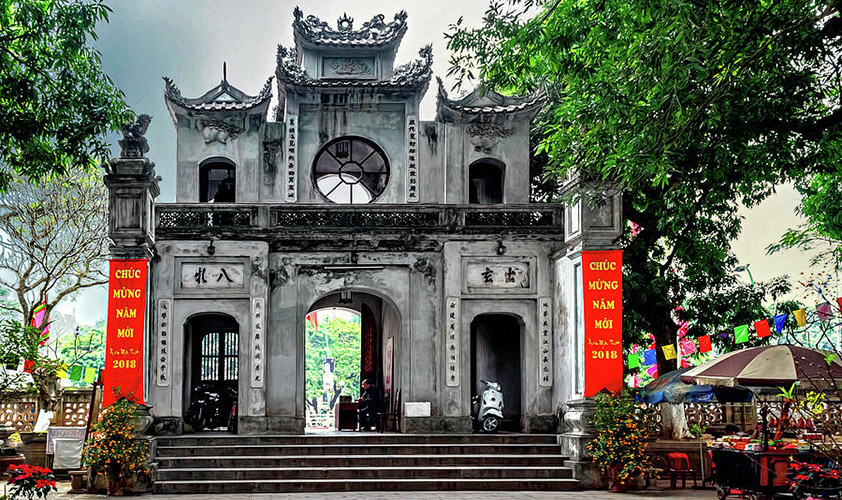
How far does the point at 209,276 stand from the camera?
16.2 m

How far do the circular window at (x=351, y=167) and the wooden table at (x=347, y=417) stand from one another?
4.39 meters

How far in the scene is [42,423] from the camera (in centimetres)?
1791

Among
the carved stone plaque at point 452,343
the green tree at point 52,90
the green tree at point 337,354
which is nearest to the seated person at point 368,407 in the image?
the carved stone plaque at point 452,343

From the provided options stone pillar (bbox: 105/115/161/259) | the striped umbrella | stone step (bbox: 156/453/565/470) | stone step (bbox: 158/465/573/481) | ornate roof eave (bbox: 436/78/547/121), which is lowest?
stone step (bbox: 158/465/573/481)

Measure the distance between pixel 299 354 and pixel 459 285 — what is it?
9.62 feet

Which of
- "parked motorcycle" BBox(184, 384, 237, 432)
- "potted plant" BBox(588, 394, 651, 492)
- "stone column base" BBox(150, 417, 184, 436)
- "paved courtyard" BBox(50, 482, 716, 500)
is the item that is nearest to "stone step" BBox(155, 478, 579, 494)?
"paved courtyard" BBox(50, 482, 716, 500)

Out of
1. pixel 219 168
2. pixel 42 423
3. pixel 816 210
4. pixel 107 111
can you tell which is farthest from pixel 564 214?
pixel 42 423

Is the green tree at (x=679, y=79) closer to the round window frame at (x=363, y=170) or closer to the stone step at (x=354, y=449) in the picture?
the stone step at (x=354, y=449)

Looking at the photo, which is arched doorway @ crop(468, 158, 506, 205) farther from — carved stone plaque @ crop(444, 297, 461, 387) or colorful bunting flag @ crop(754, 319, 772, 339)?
colorful bunting flag @ crop(754, 319, 772, 339)

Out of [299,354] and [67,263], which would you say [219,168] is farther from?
[67,263]

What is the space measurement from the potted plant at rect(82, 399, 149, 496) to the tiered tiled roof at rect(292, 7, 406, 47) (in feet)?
26.5

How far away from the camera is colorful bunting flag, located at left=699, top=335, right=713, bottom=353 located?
1739 cm

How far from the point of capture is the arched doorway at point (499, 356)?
18.3 metres

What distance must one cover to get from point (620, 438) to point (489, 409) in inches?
126
